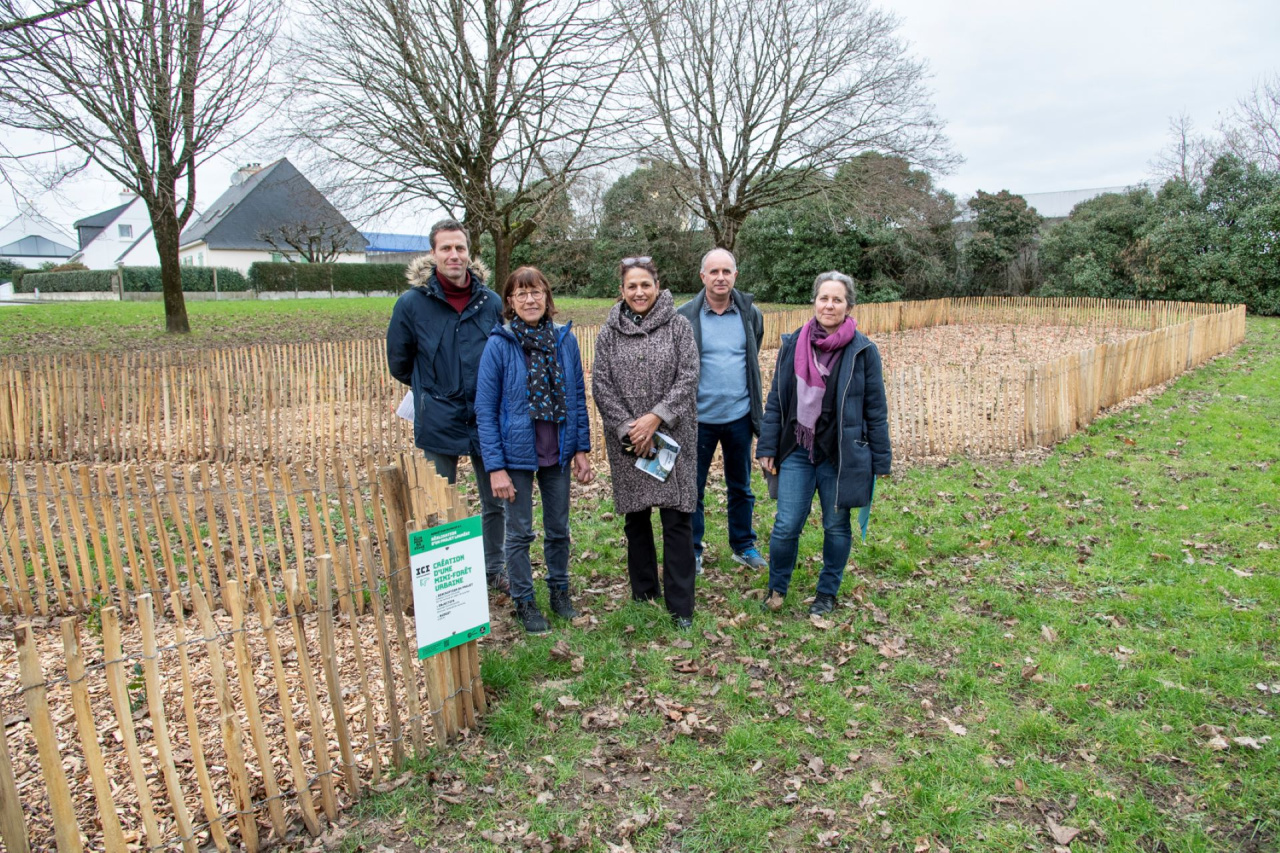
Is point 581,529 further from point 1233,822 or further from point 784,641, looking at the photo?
point 1233,822

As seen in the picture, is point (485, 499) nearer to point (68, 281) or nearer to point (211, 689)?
point (211, 689)

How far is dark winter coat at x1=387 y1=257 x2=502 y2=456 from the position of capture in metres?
4.20

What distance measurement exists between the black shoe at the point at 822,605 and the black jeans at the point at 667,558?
74 cm

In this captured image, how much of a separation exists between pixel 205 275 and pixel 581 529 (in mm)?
36134

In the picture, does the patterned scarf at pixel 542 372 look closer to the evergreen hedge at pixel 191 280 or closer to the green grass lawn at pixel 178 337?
the green grass lawn at pixel 178 337

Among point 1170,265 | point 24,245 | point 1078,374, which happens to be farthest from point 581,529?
point 24,245

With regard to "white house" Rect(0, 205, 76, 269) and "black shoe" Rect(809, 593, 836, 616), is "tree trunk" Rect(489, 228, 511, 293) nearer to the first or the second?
"black shoe" Rect(809, 593, 836, 616)

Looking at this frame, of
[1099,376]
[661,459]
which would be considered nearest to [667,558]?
[661,459]

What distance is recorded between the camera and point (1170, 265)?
1085 inches

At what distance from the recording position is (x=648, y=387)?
3938 millimetres

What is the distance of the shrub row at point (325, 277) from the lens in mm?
34219

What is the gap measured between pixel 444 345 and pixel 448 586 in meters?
1.60

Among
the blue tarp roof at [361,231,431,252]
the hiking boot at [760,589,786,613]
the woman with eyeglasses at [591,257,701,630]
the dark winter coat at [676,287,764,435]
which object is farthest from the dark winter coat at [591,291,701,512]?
the blue tarp roof at [361,231,431,252]

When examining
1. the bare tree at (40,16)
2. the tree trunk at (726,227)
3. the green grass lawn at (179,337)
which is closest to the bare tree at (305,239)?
the green grass lawn at (179,337)
